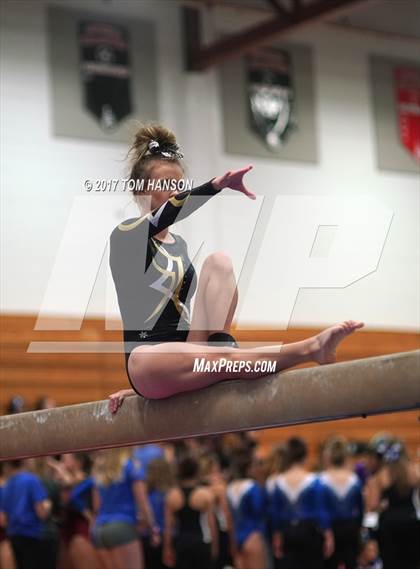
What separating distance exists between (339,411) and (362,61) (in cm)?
1154

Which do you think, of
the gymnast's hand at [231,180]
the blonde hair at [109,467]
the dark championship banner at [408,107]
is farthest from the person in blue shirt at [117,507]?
the dark championship banner at [408,107]

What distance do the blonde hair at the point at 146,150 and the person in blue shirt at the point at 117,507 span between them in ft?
15.4

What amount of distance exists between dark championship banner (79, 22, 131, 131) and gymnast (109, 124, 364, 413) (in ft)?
27.1

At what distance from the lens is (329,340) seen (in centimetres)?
345

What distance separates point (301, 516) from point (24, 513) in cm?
234

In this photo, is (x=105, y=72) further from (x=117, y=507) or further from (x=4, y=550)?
(x=4, y=550)

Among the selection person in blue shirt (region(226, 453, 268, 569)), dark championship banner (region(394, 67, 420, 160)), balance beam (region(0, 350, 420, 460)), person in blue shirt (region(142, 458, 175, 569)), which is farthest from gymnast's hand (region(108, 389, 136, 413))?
dark championship banner (region(394, 67, 420, 160))

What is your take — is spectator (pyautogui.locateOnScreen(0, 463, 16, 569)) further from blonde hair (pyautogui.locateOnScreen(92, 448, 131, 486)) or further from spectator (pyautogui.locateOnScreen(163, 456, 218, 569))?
spectator (pyautogui.locateOnScreen(163, 456, 218, 569))

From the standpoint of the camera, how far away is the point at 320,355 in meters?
3.50

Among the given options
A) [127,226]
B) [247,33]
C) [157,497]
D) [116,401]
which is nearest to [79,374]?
[157,497]

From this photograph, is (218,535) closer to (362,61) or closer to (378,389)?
(378,389)

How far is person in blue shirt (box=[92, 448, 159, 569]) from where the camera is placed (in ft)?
26.9

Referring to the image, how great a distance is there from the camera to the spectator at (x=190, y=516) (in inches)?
327

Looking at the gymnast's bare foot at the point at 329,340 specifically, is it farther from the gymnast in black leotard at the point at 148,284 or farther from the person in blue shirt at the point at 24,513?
the person in blue shirt at the point at 24,513
